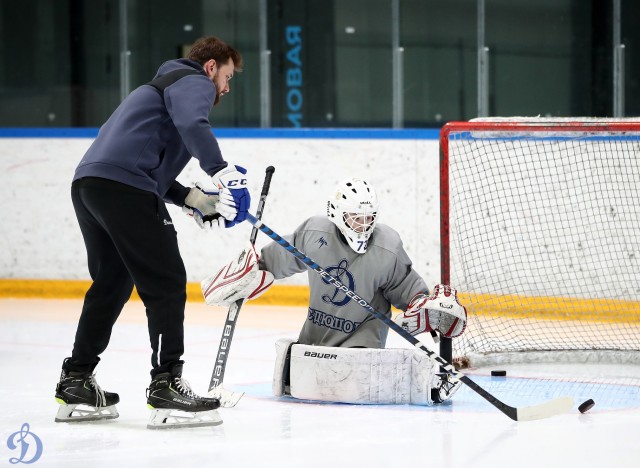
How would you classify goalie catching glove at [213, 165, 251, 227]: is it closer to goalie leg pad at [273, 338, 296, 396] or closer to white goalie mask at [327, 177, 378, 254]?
white goalie mask at [327, 177, 378, 254]

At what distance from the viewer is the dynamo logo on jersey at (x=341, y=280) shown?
404 centimetres

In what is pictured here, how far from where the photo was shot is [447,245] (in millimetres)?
4520

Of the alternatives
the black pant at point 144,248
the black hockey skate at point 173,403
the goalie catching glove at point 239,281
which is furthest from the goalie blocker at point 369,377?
the black pant at point 144,248

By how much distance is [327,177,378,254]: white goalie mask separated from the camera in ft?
13.0

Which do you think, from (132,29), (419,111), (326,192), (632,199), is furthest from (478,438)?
(132,29)

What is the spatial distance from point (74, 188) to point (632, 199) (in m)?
3.70

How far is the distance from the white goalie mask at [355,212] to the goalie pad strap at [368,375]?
39cm

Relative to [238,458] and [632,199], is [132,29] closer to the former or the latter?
[632,199]

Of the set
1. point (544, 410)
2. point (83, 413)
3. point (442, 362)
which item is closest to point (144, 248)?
point (83, 413)

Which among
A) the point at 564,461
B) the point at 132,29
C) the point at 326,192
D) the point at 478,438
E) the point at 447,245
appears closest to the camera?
the point at 564,461

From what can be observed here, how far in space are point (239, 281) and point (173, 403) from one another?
666mm

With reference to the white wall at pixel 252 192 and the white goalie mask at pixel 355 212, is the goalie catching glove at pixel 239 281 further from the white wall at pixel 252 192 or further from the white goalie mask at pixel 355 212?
the white wall at pixel 252 192

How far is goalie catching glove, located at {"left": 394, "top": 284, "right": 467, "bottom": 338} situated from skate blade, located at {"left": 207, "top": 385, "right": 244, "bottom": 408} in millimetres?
622

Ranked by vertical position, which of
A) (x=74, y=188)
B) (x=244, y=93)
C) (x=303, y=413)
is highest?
(x=244, y=93)
